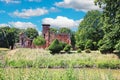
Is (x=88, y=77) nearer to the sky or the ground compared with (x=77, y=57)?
nearer to the sky

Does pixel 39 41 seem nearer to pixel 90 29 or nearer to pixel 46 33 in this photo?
pixel 46 33

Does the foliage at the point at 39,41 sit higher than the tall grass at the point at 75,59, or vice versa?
the tall grass at the point at 75,59

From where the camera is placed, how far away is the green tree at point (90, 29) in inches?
2958

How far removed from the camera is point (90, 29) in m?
77.5

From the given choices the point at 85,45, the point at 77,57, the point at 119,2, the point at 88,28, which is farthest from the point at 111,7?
the point at 88,28

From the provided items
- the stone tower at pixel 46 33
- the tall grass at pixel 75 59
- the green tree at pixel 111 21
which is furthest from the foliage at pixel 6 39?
the green tree at pixel 111 21

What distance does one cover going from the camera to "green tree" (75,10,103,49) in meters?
75.1

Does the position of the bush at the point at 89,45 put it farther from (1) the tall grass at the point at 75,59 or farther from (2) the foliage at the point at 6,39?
(1) the tall grass at the point at 75,59

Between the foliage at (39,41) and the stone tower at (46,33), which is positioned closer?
the foliage at (39,41)

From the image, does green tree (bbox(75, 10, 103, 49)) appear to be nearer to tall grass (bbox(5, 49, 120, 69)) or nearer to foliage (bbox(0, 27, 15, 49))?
foliage (bbox(0, 27, 15, 49))

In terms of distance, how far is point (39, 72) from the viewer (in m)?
9.29

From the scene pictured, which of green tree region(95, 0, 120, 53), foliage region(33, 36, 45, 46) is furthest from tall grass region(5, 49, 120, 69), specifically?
foliage region(33, 36, 45, 46)

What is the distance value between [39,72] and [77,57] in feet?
123

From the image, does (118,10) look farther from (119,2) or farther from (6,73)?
(6,73)
